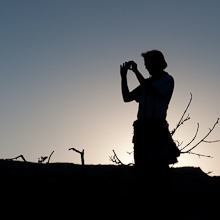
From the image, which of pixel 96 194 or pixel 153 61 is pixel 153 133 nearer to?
pixel 153 61

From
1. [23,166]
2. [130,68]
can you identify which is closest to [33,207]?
[130,68]

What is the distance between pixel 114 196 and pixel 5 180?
5.28 feet

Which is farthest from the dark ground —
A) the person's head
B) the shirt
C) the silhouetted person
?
the person's head

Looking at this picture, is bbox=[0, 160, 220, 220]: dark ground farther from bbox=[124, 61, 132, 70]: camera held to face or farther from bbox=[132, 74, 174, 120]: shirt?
bbox=[124, 61, 132, 70]: camera held to face

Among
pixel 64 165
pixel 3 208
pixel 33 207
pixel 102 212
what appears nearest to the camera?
pixel 33 207

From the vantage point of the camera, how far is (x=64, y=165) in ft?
20.3

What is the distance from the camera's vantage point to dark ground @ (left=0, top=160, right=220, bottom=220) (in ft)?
9.29

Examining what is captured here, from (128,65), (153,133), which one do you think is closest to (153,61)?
(128,65)

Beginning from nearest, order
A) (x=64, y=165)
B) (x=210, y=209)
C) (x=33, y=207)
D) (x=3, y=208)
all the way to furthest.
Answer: (x=33, y=207), (x=3, y=208), (x=210, y=209), (x=64, y=165)

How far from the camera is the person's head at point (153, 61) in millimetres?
3086

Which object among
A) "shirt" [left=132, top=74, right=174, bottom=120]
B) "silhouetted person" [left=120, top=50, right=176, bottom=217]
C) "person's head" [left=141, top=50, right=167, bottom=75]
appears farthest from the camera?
"person's head" [left=141, top=50, right=167, bottom=75]

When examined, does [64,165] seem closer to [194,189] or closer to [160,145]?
[194,189]

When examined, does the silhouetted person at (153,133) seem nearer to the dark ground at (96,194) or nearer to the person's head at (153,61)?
the person's head at (153,61)

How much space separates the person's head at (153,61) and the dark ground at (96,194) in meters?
0.97
